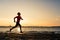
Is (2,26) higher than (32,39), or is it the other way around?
(2,26)

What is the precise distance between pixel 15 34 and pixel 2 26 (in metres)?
6.91

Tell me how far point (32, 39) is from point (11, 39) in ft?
5.42

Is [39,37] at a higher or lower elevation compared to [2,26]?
lower

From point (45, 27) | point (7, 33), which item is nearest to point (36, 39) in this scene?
point (7, 33)

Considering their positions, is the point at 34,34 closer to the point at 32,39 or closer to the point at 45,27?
the point at 32,39

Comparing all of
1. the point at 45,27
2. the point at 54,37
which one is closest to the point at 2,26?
the point at 45,27

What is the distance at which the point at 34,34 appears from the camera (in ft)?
47.0

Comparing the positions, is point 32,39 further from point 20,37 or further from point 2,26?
point 2,26

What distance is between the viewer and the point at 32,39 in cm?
1434

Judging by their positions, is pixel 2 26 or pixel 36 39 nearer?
pixel 36 39

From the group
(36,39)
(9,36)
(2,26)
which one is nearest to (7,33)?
(9,36)

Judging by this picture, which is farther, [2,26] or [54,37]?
[2,26]

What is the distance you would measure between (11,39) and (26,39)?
117cm

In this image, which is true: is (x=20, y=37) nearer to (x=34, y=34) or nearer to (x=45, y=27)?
(x=34, y=34)
